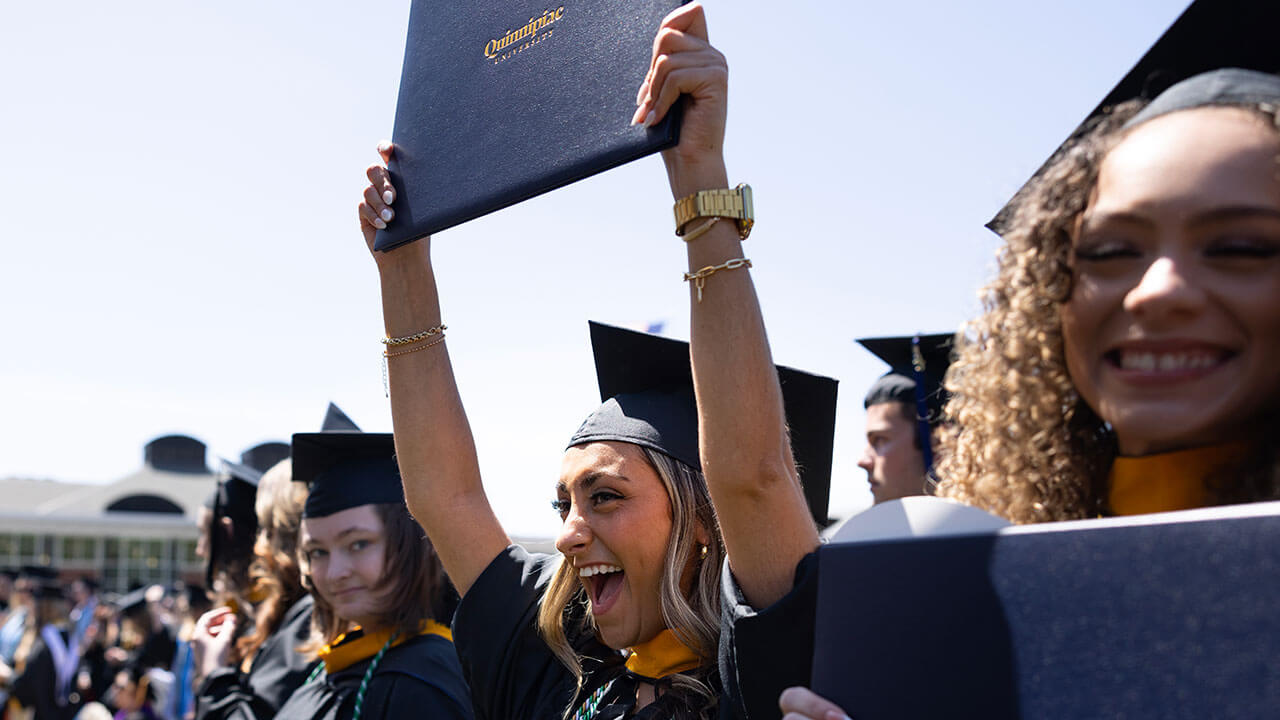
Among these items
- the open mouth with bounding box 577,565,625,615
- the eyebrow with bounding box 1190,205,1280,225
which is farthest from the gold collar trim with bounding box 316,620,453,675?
the eyebrow with bounding box 1190,205,1280,225

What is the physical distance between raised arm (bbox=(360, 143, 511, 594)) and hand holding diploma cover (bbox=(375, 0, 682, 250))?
0.47m

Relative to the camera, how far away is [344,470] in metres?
4.04

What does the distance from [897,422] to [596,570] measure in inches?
102

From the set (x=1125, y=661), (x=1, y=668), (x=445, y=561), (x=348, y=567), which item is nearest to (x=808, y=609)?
(x=1125, y=661)

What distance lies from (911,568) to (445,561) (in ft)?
6.01

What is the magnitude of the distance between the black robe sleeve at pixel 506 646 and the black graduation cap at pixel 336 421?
2220 mm

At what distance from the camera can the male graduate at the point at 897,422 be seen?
431 cm

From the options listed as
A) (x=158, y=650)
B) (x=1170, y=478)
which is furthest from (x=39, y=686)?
(x=1170, y=478)

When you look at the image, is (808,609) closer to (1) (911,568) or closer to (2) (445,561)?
(1) (911,568)

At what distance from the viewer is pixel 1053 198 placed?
1294mm

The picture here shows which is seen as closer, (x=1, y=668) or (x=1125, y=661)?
(x=1125, y=661)

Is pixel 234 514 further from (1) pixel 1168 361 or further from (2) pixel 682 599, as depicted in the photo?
(1) pixel 1168 361

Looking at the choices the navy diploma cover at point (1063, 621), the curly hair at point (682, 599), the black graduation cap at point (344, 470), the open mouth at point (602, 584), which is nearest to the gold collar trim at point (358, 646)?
the black graduation cap at point (344, 470)

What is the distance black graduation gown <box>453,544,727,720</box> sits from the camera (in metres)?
2.49
